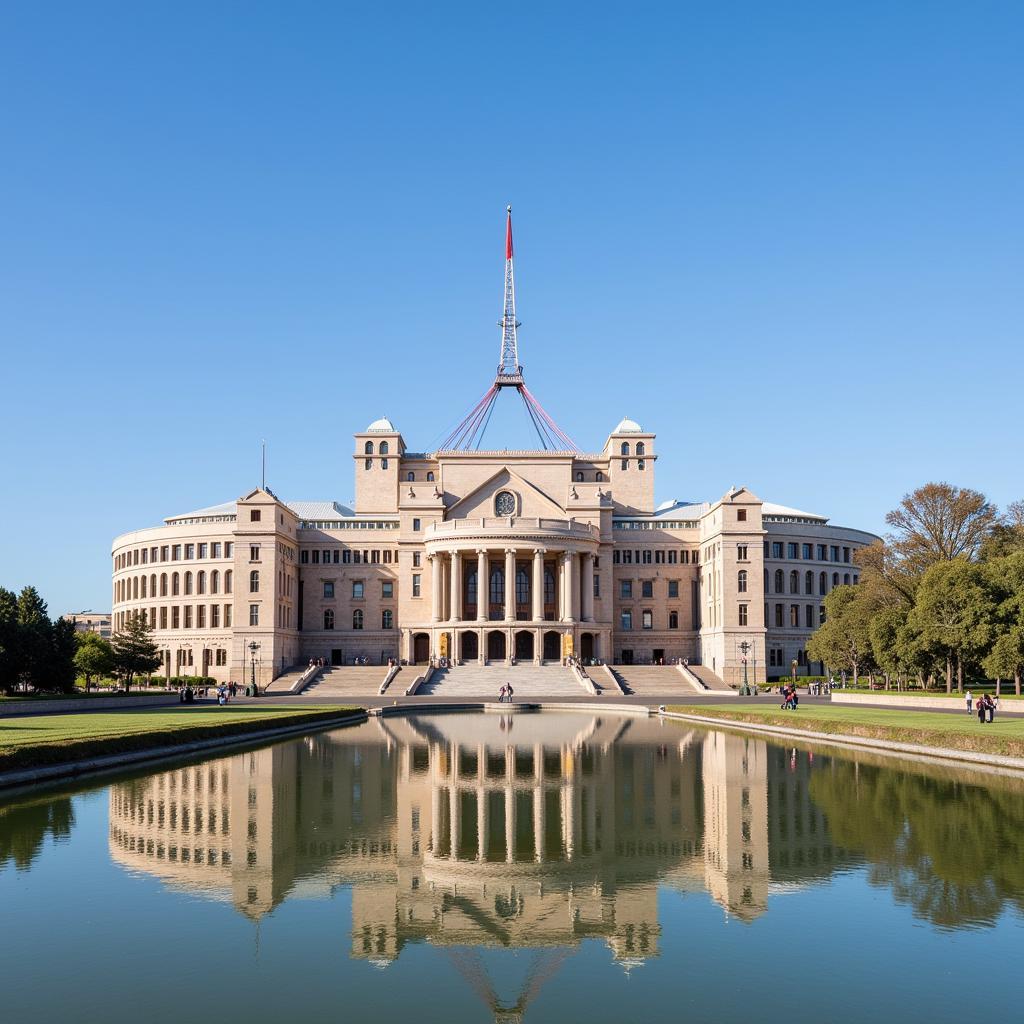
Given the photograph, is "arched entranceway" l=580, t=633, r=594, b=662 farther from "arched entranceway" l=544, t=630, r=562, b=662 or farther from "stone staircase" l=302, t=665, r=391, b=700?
"stone staircase" l=302, t=665, r=391, b=700

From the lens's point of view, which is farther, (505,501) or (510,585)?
(505,501)


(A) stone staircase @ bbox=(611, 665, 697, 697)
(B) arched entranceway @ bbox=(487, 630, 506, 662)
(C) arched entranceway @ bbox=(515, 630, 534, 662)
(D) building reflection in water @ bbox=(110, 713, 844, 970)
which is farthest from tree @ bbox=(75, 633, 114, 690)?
(D) building reflection in water @ bbox=(110, 713, 844, 970)

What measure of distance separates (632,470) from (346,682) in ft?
138

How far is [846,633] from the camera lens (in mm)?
78500

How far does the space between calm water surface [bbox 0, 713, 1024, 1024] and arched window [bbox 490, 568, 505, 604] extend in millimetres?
72806

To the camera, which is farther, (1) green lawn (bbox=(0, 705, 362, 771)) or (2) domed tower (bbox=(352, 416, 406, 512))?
(2) domed tower (bbox=(352, 416, 406, 512))

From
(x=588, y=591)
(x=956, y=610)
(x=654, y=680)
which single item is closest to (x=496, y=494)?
(x=588, y=591)

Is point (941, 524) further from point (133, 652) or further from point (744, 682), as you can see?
point (133, 652)

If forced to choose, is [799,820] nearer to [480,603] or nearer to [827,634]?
[827,634]

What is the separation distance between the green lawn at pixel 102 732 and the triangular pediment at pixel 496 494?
48800 mm

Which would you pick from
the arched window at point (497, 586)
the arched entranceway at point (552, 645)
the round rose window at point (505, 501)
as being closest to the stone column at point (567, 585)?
the arched entranceway at point (552, 645)

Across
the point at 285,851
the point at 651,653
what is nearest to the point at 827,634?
the point at 651,653

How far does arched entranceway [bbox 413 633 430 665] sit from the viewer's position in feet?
337

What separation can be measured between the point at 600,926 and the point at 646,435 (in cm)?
9947
